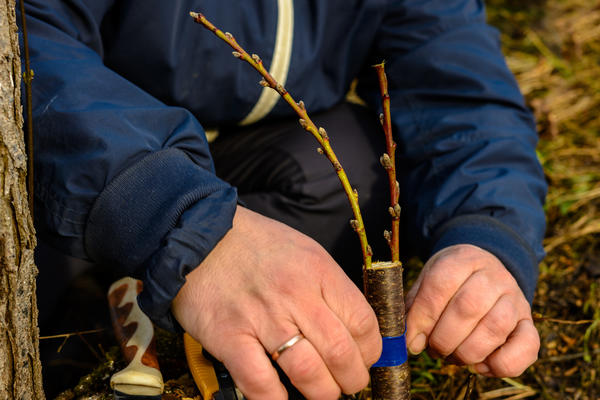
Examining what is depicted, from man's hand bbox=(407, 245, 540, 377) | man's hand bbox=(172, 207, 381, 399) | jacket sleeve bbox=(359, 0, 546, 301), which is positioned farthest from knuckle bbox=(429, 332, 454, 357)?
jacket sleeve bbox=(359, 0, 546, 301)

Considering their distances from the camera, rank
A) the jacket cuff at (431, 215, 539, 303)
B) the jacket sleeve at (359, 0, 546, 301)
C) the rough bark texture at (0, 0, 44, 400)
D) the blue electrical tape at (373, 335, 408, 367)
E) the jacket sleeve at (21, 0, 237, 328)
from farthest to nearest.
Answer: the jacket sleeve at (359, 0, 546, 301)
the jacket cuff at (431, 215, 539, 303)
the blue electrical tape at (373, 335, 408, 367)
the jacket sleeve at (21, 0, 237, 328)
the rough bark texture at (0, 0, 44, 400)

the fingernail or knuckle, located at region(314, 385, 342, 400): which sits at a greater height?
knuckle, located at region(314, 385, 342, 400)

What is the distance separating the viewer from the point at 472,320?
127 centimetres

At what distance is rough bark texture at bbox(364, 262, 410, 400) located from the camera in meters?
1.14

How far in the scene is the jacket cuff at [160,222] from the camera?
1.04 meters

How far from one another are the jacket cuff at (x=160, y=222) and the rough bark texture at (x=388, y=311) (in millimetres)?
346

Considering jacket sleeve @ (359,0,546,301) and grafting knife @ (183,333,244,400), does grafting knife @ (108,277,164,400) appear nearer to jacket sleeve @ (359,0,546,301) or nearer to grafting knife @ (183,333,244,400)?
grafting knife @ (183,333,244,400)

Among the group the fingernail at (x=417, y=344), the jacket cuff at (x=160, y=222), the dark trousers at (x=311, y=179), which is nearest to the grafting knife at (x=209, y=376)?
the jacket cuff at (x=160, y=222)

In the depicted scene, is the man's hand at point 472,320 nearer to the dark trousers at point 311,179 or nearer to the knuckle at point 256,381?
the knuckle at point 256,381

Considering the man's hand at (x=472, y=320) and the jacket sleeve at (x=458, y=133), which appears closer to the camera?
the man's hand at (x=472, y=320)

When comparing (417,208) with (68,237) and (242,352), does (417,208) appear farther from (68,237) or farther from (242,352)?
(68,237)

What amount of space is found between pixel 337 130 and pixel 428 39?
0.47 meters

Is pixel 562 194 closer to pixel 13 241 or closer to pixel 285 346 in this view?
pixel 285 346

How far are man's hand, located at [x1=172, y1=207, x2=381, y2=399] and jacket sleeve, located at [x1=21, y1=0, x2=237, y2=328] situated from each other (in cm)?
6
